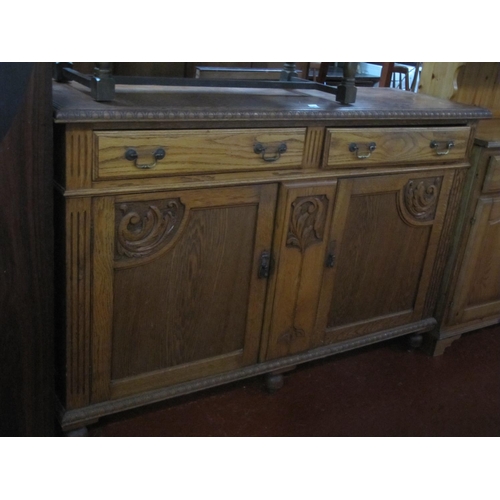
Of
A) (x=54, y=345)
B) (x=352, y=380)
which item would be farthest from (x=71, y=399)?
(x=352, y=380)

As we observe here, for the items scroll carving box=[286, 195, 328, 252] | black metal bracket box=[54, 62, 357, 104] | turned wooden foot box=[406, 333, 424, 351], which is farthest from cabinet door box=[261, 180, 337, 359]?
turned wooden foot box=[406, 333, 424, 351]

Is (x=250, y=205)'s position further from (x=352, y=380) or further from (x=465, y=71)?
(x=465, y=71)

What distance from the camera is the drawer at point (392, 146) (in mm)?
1536

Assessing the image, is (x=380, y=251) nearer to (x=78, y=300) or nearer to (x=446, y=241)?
(x=446, y=241)

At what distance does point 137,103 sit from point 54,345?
584mm

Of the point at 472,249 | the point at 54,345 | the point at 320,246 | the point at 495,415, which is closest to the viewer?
the point at 54,345

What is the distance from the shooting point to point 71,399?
142cm

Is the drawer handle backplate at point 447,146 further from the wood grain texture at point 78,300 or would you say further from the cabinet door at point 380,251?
the wood grain texture at point 78,300

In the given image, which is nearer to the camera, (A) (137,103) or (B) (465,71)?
(A) (137,103)

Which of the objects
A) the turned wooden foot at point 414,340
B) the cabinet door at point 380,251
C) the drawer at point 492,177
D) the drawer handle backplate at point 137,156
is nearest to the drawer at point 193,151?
the drawer handle backplate at point 137,156

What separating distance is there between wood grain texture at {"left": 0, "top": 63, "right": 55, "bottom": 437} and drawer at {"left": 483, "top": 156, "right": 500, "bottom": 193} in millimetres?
1277

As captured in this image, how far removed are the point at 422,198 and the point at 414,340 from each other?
0.52 metres

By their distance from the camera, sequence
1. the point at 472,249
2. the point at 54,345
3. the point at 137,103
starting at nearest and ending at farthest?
the point at 137,103 → the point at 54,345 → the point at 472,249

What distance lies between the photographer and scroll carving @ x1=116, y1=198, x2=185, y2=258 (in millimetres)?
1321
